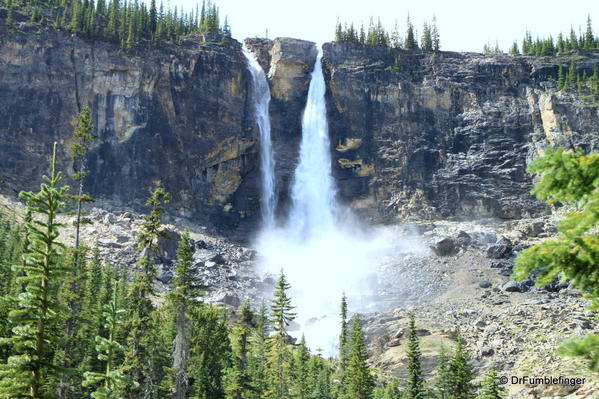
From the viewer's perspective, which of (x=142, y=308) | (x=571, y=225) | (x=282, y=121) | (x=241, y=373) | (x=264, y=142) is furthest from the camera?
(x=282, y=121)

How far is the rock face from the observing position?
337ft

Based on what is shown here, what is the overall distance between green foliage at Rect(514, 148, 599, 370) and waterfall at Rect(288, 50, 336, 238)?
313 ft

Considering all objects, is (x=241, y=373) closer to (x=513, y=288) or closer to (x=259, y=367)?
(x=259, y=367)

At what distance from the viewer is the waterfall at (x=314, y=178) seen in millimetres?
102938

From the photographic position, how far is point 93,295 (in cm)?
4800

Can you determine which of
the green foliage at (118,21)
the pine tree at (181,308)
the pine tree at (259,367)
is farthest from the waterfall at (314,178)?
the pine tree at (181,308)

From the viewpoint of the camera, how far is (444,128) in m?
108

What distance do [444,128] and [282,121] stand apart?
2941 cm

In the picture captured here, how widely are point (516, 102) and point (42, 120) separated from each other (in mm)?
81646

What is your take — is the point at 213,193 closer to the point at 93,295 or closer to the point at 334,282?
the point at 334,282

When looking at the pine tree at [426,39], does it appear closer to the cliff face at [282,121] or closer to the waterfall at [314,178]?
the cliff face at [282,121]

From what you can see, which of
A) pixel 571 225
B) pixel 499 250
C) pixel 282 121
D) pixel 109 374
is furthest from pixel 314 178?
pixel 571 225

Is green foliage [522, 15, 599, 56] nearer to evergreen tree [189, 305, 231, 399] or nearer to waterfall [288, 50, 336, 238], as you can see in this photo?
waterfall [288, 50, 336, 238]

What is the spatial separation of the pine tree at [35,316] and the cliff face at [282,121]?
8384 cm
